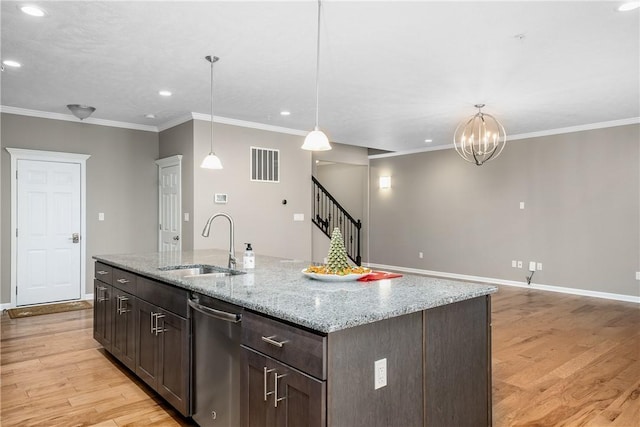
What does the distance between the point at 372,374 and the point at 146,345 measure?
1.90 metres

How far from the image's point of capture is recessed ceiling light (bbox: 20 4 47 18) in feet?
8.88

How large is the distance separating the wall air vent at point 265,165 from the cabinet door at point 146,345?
11.5 ft

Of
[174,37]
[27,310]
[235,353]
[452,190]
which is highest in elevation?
[174,37]

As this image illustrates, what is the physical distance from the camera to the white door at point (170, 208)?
19.6 feet

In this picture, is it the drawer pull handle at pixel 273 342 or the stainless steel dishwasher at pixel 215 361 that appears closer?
the drawer pull handle at pixel 273 342

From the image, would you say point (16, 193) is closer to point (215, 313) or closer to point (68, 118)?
point (68, 118)

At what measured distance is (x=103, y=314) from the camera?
371 centimetres

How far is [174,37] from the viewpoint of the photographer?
125 inches

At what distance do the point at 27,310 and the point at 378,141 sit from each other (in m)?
6.02

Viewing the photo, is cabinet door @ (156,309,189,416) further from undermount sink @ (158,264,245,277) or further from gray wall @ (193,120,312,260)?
gray wall @ (193,120,312,260)

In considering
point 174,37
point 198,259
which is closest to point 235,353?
point 198,259

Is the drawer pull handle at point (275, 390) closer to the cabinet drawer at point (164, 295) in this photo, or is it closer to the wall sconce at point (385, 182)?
the cabinet drawer at point (164, 295)

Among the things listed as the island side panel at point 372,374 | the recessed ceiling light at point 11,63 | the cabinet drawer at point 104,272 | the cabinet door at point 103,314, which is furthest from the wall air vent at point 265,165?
the island side panel at point 372,374

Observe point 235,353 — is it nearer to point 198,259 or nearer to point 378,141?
point 198,259
